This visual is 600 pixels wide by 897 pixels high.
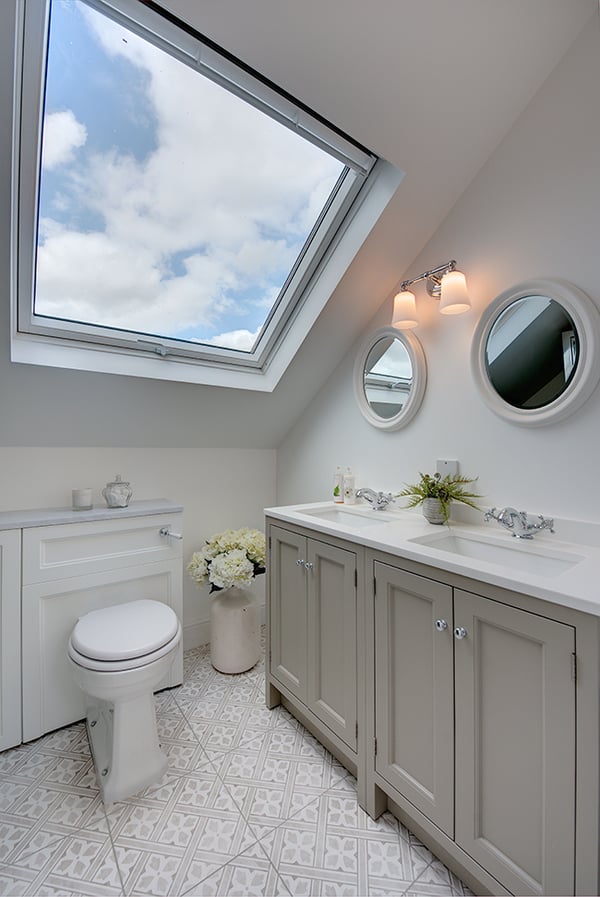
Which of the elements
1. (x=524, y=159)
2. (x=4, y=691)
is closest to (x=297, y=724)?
(x=4, y=691)

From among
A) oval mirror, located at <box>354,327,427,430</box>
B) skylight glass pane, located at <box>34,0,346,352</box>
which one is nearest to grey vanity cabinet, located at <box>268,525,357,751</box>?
oval mirror, located at <box>354,327,427,430</box>

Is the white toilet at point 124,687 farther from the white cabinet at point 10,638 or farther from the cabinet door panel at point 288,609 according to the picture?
the cabinet door panel at point 288,609

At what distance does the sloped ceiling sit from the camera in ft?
3.22

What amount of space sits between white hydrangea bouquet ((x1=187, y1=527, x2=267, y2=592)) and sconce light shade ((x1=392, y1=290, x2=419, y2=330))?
123 cm

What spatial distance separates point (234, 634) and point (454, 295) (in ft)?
6.09

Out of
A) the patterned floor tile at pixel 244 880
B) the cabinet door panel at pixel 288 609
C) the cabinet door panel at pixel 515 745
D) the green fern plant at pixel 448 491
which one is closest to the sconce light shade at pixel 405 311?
the green fern plant at pixel 448 491

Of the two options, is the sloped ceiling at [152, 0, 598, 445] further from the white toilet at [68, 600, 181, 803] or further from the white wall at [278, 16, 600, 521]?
the white toilet at [68, 600, 181, 803]

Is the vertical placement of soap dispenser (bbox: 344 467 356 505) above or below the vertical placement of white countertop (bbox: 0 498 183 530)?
above

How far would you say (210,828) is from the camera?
120 cm

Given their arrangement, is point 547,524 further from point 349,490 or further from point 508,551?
point 349,490

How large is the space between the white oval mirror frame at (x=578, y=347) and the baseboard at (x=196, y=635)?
6.48 ft

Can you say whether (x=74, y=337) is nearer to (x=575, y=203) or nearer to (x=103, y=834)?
(x=103, y=834)

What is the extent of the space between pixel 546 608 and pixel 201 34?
1635 mm

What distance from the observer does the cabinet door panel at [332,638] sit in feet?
4.31
